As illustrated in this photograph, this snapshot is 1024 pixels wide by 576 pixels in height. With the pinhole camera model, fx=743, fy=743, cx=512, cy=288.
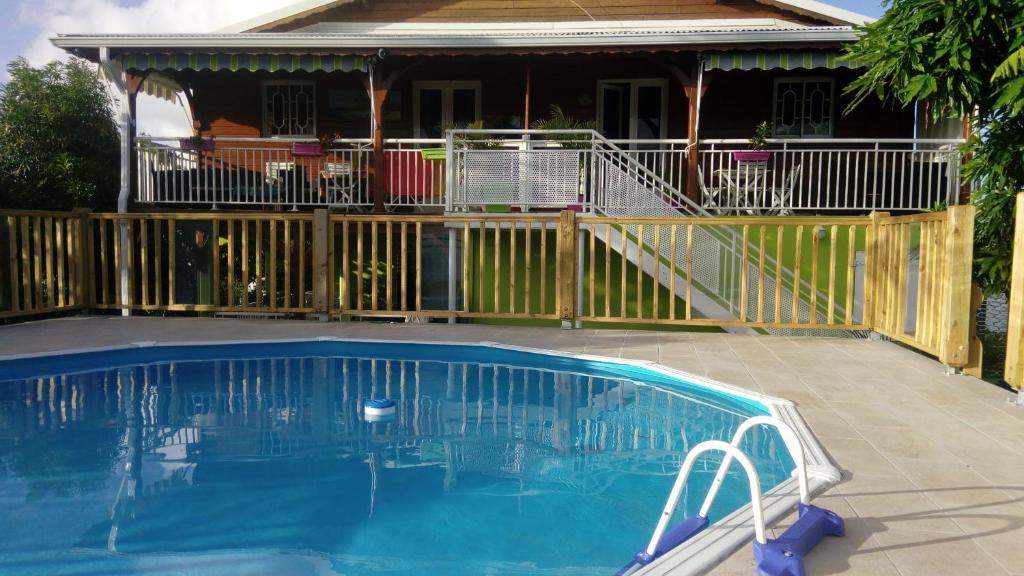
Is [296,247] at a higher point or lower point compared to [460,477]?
higher

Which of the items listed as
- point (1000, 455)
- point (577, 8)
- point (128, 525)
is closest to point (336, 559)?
point (128, 525)

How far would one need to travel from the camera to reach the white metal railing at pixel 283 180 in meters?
11.5

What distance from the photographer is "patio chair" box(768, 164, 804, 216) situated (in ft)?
34.9

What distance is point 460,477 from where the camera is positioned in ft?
14.4

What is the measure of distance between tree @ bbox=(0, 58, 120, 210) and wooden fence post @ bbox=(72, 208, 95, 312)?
1925 mm

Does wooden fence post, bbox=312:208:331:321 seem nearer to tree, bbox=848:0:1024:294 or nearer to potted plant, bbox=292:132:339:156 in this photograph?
potted plant, bbox=292:132:339:156

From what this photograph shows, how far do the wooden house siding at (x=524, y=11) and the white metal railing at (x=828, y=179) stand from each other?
12.1 feet

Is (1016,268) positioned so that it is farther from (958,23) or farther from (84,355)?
(84,355)

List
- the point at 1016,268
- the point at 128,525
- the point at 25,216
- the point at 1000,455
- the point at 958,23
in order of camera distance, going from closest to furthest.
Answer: the point at 128,525 → the point at 1000,455 → the point at 1016,268 → the point at 958,23 → the point at 25,216

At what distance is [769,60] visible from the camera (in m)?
11.1

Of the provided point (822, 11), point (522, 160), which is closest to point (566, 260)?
point (522, 160)

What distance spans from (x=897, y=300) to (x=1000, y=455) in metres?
3.75

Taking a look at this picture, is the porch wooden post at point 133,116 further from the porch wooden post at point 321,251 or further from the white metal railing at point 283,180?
the porch wooden post at point 321,251

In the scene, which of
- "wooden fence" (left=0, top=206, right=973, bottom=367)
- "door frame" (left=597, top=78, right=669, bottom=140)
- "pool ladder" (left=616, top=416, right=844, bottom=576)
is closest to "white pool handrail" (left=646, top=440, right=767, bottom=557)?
"pool ladder" (left=616, top=416, right=844, bottom=576)
